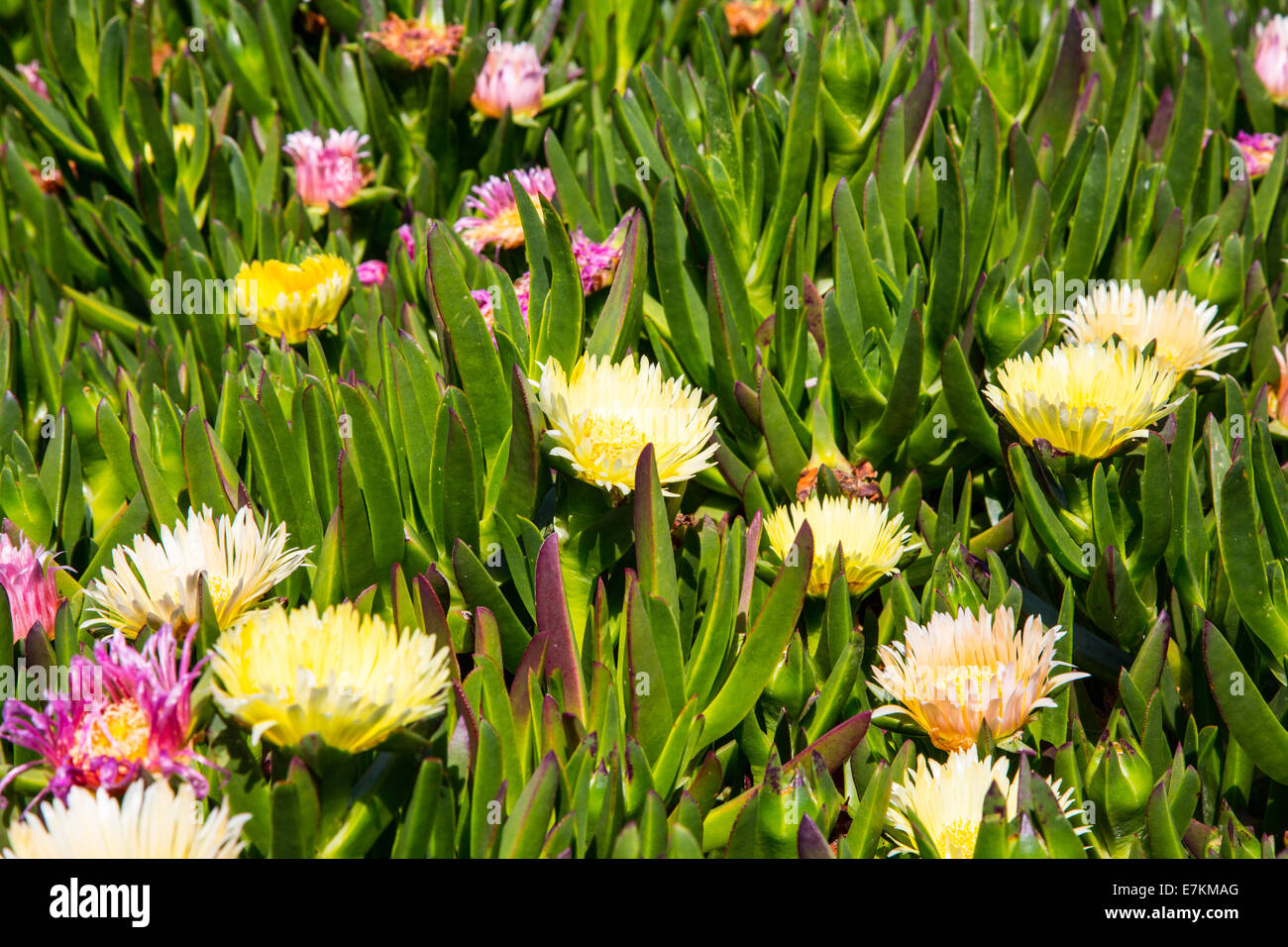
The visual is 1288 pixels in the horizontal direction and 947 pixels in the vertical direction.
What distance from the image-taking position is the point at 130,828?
0.75 metres

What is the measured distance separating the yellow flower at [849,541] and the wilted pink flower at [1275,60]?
1159 millimetres

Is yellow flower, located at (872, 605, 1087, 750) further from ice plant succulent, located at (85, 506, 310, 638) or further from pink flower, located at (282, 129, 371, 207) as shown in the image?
pink flower, located at (282, 129, 371, 207)

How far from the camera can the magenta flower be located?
78 cm

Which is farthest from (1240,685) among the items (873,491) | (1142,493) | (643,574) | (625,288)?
(625,288)

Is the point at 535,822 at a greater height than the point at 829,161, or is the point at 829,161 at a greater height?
the point at 829,161

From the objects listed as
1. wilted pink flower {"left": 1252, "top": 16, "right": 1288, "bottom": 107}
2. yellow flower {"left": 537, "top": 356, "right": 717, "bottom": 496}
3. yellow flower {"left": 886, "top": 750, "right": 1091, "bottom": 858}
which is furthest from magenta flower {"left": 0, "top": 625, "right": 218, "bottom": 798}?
wilted pink flower {"left": 1252, "top": 16, "right": 1288, "bottom": 107}

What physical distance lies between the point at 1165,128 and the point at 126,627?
1.54 m

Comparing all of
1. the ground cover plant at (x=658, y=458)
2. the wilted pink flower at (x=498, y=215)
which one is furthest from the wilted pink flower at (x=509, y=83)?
the wilted pink flower at (x=498, y=215)

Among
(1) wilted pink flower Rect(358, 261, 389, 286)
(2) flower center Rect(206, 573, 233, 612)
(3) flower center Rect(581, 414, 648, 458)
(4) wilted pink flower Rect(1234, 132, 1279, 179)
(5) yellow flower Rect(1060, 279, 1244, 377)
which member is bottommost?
(2) flower center Rect(206, 573, 233, 612)

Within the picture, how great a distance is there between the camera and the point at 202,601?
87cm

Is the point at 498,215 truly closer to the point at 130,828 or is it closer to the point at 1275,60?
the point at 130,828

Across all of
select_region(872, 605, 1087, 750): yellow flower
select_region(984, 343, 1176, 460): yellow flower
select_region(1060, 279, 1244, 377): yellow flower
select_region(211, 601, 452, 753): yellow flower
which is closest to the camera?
select_region(211, 601, 452, 753): yellow flower

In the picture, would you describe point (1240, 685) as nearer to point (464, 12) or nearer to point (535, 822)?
point (535, 822)

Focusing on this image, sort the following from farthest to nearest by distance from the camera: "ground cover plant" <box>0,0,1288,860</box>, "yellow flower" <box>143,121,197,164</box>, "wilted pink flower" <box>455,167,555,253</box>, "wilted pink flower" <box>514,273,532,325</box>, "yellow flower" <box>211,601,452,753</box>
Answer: "yellow flower" <box>143,121,197,164</box>, "wilted pink flower" <box>455,167,555,253</box>, "wilted pink flower" <box>514,273,532,325</box>, "ground cover plant" <box>0,0,1288,860</box>, "yellow flower" <box>211,601,452,753</box>
